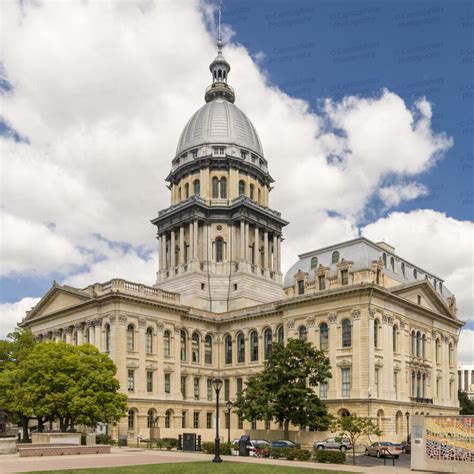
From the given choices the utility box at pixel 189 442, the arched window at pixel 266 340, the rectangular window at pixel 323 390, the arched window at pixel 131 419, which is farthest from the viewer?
the arched window at pixel 266 340

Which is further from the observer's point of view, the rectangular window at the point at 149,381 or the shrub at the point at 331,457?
the rectangular window at the point at 149,381

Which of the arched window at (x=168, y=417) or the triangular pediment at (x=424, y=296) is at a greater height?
the triangular pediment at (x=424, y=296)

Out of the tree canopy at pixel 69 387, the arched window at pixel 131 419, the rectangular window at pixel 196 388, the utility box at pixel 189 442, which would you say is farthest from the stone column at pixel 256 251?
the utility box at pixel 189 442

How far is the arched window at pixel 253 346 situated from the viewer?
82.8m

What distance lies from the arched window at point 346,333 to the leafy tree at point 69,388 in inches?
964

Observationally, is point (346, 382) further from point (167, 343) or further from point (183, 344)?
point (183, 344)

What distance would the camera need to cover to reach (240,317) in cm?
8500

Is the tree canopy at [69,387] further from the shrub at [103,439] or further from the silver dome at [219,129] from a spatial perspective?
the silver dome at [219,129]

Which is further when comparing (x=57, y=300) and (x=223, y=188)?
(x=223, y=188)

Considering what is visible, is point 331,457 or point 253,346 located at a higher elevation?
point 253,346

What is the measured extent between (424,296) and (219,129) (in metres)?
44.2

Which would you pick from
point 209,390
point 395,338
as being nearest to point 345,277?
point 395,338

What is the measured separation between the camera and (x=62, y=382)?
59781 mm

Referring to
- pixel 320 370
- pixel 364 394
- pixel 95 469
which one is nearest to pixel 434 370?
pixel 364 394
